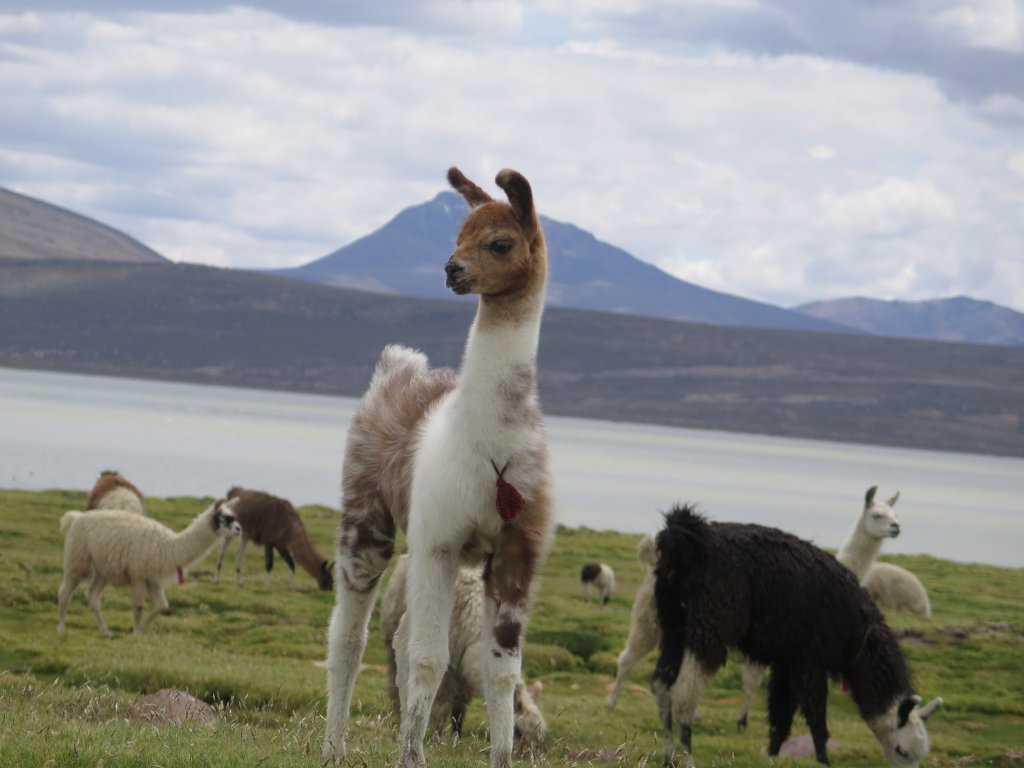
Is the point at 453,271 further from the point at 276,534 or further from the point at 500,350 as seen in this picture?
the point at 276,534

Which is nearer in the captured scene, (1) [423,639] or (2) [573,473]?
(1) [423,639]

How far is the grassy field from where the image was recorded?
6953 mm

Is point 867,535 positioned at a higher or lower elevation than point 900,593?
higher

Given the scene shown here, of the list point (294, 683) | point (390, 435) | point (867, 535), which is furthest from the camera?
point (867, 535)

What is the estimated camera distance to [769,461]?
136 m

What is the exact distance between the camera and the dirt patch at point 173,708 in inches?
350

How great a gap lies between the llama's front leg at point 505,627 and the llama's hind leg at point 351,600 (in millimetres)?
1139

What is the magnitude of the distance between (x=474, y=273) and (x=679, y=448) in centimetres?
14163

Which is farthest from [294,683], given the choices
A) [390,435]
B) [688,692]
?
[390,435]

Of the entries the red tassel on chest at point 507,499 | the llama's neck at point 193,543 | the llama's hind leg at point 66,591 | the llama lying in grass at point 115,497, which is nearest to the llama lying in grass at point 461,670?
the red tassel on chest at point 507,499

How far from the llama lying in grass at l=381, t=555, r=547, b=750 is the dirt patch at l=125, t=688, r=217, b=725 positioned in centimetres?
149

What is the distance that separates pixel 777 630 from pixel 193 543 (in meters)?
8.08

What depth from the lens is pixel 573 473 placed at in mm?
82062

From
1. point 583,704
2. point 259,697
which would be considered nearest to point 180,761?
point 259,697
